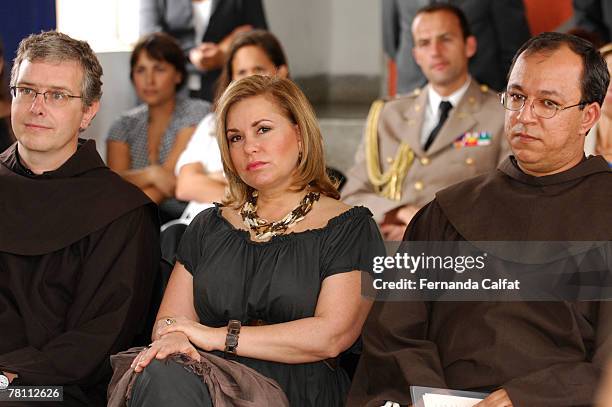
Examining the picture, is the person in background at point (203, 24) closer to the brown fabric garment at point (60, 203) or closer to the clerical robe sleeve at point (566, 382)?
the brown fabric garment at point (60, 203)

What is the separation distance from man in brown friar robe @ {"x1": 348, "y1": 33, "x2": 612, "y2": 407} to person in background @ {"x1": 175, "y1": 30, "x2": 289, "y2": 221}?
1740 mm

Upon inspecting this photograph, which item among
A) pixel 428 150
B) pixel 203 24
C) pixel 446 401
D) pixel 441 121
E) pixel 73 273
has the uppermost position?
pixel 203 24

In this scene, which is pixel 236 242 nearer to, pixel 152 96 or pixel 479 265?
pixel 479 265

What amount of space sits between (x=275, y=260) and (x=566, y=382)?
2.77 feet

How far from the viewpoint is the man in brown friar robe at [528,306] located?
265 centimetres

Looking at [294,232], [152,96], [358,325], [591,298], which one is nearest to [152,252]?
[294,232]

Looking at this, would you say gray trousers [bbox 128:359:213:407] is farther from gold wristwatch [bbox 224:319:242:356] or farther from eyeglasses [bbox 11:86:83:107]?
eyeglasses [bbox 11:86:83:107]

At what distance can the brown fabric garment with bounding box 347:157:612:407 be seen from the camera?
2.62m

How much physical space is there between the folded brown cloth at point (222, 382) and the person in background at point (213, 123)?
1689 mm

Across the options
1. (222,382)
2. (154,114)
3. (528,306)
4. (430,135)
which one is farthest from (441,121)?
(222,382)

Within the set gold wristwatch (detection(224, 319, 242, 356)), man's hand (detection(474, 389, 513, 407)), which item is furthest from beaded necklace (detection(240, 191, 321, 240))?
man's hand (detection(474, 389, 513, 407))

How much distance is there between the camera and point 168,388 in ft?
8.59

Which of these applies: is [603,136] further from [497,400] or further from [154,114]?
[154,114]

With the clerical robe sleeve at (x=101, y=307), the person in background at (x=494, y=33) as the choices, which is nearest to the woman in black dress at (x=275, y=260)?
the clerical robe sleeve at (x=101, y=307)
